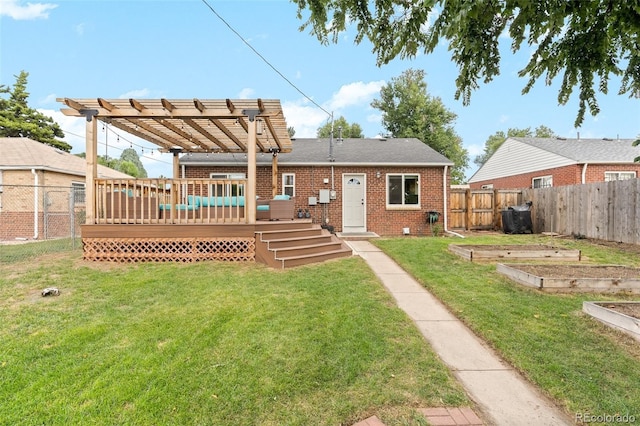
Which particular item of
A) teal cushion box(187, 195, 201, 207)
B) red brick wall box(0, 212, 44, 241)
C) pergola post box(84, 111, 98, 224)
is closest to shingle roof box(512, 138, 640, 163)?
teal cushion box(187, 195, 201, 207)

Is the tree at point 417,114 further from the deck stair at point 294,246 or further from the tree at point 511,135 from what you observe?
the deck stair at point 294,246

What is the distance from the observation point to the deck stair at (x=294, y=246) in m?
6.66

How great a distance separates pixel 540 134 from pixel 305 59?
163ft

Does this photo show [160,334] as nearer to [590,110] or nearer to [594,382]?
[594,382]

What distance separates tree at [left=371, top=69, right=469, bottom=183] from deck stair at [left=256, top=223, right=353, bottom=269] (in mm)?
22028

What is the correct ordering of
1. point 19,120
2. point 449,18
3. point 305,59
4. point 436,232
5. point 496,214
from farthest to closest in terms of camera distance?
point 19,120 → point 496,214 → point 436,232 → point 305,59 → point 449,18

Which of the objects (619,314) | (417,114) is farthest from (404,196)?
(417,114)

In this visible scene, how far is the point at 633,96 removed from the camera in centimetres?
220

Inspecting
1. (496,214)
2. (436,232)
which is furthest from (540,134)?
(436,232)

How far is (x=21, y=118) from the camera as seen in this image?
74.2 feet

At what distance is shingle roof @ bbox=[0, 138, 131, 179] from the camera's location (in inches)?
501

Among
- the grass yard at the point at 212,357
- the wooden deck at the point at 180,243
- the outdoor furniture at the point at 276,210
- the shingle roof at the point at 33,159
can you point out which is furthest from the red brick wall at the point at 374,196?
the grass yard at the point at 212,357

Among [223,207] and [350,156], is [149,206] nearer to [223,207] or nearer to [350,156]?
[223,207]

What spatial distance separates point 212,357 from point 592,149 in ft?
66.1
